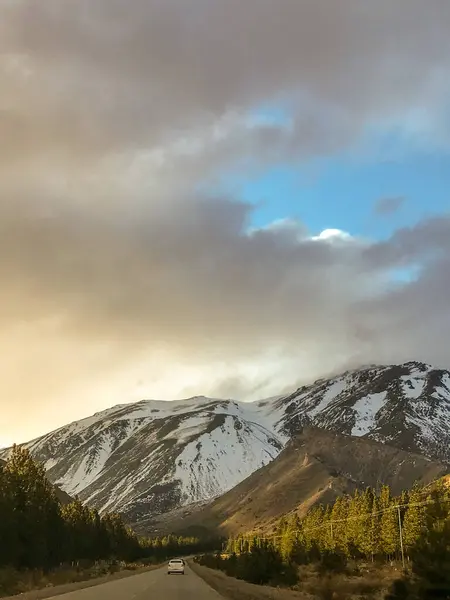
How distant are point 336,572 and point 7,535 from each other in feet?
116

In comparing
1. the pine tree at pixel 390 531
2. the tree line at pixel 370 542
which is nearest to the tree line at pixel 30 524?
the tree line at pixel 370 542

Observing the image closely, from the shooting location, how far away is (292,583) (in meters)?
58.9

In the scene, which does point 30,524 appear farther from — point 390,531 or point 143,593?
point 390,531

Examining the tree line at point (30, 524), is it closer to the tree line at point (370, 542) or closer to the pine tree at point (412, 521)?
the tree line at point (370, 542)

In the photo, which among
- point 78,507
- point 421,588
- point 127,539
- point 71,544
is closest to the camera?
point 421,588

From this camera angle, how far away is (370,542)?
11238 cm

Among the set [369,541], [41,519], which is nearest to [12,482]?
[41,519]

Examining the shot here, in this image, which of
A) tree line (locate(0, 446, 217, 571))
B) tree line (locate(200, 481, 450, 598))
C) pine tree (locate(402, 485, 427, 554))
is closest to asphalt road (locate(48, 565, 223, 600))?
tree line (locate(200, 481, 450, 598))

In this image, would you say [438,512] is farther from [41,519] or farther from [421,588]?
[41,519]

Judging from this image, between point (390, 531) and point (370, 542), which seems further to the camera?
point (370, 542)

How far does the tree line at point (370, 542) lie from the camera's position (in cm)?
3341

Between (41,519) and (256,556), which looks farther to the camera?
(41,519)

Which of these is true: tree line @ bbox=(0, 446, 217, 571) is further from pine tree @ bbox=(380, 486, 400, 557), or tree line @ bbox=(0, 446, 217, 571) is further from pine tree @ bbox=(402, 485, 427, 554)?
pine tree @ bbox=(380, 486, 400, 557)

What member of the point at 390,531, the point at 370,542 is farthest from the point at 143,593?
the point at 370,542
